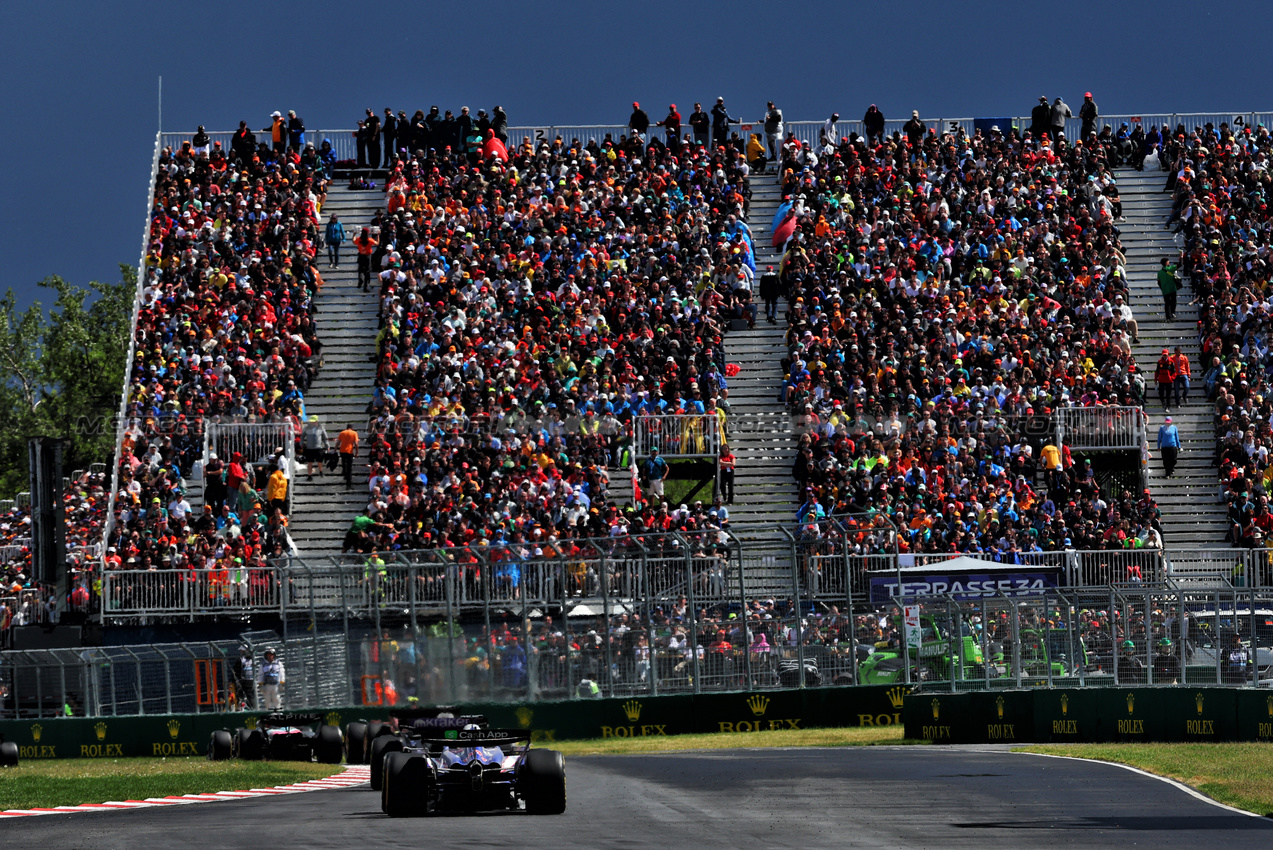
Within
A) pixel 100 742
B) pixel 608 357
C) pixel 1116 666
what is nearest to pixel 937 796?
pixel 1116 666

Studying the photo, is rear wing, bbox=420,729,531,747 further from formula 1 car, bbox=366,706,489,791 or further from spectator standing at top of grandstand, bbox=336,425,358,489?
spectator standing at top of grandstand, bbox=336,425,358,489

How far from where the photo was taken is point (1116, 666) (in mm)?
26047

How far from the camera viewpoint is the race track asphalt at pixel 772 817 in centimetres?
1341

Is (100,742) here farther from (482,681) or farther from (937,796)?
(937,796)

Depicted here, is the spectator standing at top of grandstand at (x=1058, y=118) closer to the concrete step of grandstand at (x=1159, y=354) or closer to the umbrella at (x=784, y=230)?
the concrete step of grandstand at (x=1159, y=354)

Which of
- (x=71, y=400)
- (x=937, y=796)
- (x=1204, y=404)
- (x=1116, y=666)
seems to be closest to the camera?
(x=937, y=796)

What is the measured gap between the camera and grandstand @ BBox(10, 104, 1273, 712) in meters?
36.2

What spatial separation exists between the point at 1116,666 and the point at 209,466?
1914 cm

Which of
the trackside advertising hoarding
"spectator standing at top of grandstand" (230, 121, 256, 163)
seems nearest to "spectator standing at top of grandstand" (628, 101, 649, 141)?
"spectator standing at top of grandstand" (230, 121, 256, 163)

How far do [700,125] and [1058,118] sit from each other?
888cm

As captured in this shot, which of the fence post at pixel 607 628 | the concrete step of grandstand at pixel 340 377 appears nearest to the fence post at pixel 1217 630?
the fence post at pixel 607 628

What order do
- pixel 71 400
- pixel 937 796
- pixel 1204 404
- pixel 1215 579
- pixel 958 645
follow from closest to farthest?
1. pixel 937 796
2. pixel 958 645
3. pixel 1215 579
4. pixel 1204 404
5. pixel 71 400

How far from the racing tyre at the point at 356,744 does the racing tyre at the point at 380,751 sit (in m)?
5.64

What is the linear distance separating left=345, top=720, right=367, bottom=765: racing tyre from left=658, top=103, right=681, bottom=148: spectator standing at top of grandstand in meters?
26.0
